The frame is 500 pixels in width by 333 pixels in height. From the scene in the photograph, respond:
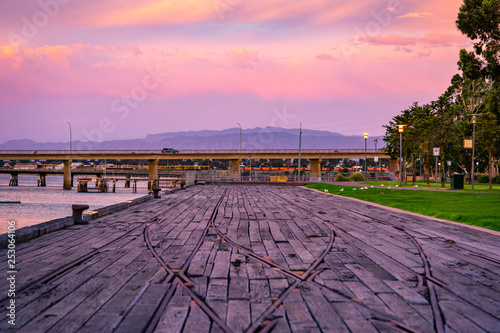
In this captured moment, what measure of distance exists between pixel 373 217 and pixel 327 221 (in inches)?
89.6

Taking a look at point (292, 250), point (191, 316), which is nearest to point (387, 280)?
point (292, 250)

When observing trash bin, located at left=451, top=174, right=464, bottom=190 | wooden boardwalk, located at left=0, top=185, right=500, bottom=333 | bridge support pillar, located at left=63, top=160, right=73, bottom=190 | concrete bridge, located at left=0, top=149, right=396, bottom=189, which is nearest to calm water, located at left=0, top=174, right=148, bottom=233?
concrete bridge, located at left=0, top=149, right=396, bottom=189

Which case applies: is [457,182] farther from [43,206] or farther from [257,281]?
[43,206]

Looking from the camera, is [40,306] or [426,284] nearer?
[40,306]

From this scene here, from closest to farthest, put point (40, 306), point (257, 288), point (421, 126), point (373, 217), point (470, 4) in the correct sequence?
point (40, 306)
point (257, 288)
point (373, 217)
point (470, 4)
point (421, 126)

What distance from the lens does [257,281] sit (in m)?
5.73

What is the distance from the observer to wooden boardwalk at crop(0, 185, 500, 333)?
13.8ft

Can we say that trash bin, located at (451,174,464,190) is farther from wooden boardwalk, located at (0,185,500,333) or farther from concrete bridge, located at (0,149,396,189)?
concrete bridge, located at (0,149,396,189)

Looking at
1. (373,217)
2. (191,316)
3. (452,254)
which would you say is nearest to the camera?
(191,316)

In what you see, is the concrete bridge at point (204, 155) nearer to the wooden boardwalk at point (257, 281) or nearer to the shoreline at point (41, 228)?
the shoreline at point (41, 228)

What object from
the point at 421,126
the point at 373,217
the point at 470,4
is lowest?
the point at 373,217

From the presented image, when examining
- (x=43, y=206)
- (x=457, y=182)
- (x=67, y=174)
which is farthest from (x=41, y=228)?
(x=67, y=174)

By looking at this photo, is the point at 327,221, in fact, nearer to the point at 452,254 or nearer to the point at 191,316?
the point at 452,254

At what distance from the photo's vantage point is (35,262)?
6.86 m
